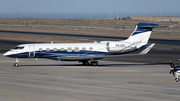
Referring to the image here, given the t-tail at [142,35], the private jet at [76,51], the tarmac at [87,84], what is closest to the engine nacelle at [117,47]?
the private jet at [76,51]

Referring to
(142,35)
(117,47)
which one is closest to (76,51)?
(117,47)

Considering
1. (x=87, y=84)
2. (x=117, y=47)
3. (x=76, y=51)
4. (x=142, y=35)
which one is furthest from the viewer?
(x=142, y=35)

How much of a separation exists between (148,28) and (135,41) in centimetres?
250

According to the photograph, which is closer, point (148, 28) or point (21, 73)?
point (21, 73)

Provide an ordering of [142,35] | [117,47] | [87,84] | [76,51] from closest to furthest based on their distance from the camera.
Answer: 1. [87,84]
2. [76,51]
3. [117,47]
4. [142,35]

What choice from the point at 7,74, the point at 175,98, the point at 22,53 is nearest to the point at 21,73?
the point at 7,74

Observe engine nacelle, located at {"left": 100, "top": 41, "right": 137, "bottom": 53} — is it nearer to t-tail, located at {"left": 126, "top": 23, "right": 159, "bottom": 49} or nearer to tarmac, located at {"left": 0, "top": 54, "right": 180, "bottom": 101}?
t-tail, located at {"left": 126, "top": 23, "right": 159, "bottom": 49}

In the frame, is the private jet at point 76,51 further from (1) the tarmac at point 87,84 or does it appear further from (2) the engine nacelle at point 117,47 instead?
(1) the tarmac at point 87,84

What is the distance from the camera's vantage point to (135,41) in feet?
139

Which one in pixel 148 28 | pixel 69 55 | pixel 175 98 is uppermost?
pixel 148 28

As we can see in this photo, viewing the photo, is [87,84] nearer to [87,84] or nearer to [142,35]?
[87,84]

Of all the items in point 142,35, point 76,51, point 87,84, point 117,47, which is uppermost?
point 142,35

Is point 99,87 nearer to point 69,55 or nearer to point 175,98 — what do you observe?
point 175,98

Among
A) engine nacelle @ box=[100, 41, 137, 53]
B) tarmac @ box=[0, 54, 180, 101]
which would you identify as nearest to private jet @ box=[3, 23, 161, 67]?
engine nacelle @ box=[100, 41, 137, 53]
